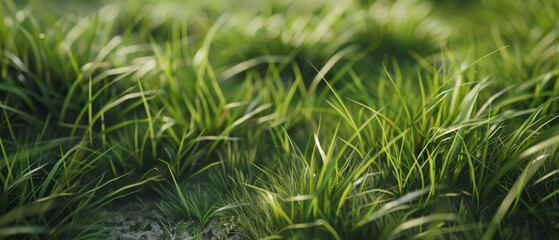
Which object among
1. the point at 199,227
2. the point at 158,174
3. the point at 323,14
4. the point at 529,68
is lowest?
the point at 199,227

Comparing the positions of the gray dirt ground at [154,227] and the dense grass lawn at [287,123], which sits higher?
the dense grass lawn at [287,123]

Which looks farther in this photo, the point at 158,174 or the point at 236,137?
the point at 236,137

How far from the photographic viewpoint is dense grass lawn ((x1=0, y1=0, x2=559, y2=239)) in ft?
3.71

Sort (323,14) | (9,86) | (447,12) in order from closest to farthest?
1. (9,86)
2. (323,14)
3. (447,12)

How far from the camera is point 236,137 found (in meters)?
1.52

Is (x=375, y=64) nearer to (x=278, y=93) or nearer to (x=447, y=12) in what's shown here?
(x=278, y=93)

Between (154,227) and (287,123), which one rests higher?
(287,123)

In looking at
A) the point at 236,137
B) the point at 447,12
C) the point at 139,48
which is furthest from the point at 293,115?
the point at 447,12

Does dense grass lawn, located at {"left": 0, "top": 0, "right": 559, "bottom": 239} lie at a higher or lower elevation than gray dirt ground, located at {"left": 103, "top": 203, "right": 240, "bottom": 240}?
higher

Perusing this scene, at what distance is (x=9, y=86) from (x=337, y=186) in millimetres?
1243

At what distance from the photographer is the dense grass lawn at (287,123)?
1131mm

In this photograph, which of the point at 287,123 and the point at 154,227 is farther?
the point at 287,123

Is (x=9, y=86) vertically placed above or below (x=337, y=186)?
above

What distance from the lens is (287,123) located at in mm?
1551
